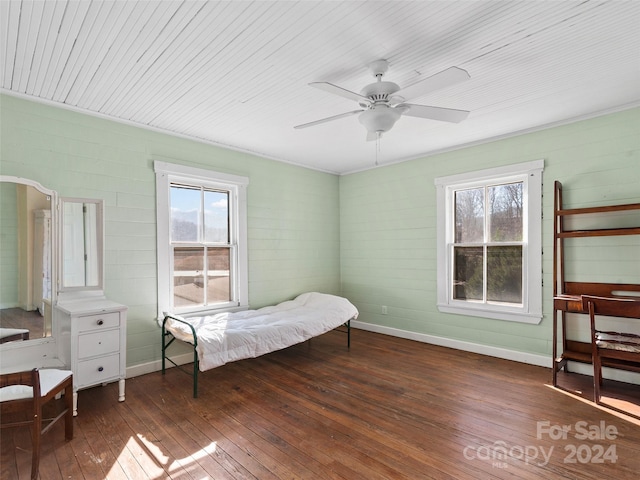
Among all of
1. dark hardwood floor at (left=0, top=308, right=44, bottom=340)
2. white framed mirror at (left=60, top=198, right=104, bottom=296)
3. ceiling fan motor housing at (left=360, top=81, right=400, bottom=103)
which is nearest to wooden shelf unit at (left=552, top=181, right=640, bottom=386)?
ceiling fan motor housing at (left=360, top=81, right=400, bottom=103)

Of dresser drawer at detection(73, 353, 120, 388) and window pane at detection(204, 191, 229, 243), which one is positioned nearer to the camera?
dresser drawer at detection(73, 353, 120, 388)

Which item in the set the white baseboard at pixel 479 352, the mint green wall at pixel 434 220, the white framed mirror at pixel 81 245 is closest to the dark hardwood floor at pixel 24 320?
the white framed mirror at pixel 81 245

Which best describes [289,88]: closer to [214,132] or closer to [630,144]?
[214,132]

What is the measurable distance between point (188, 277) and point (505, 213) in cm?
386

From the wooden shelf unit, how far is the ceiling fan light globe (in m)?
2.00

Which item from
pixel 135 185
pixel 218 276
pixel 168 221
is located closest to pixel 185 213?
pixel 168 221

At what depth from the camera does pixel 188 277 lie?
155 inches

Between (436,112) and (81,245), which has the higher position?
(436,112)

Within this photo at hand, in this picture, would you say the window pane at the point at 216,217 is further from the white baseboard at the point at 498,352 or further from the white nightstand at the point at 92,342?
the white baseboard at the point at 498,352

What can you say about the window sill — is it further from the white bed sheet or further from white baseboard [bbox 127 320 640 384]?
the white bed sheet

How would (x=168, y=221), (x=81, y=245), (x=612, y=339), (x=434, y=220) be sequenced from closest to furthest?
(x=612, y=339), (x=81, y=245), (x=168, y=221), (x=434, y=220)

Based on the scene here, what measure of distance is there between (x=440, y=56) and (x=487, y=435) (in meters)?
2.66

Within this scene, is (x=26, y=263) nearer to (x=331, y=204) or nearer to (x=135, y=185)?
(x=135, y=185)

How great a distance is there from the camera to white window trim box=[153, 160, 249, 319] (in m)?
3.62
